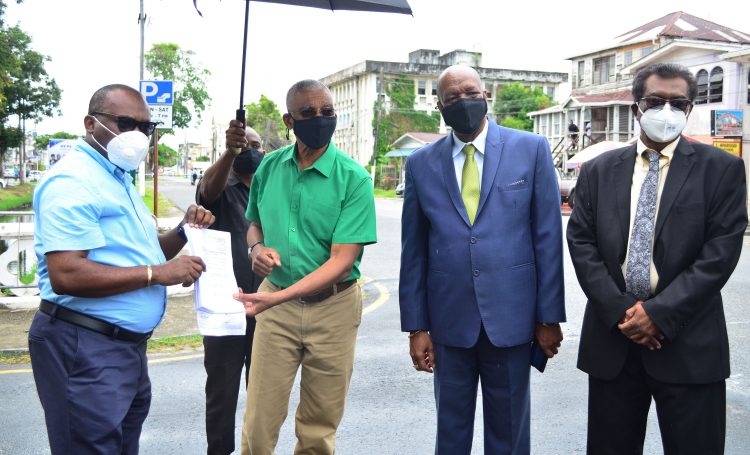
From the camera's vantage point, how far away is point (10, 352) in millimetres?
6656

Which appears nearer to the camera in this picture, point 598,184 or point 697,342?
point 697,342

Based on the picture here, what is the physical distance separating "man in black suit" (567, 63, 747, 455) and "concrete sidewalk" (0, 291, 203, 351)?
5337 mm

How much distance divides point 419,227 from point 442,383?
2.51ft

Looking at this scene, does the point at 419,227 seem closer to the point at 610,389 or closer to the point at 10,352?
the point at 610,389

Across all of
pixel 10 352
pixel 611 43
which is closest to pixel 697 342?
pixel 10 352

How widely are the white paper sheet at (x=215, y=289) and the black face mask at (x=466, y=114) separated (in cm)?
121

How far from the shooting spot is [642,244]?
122 inches

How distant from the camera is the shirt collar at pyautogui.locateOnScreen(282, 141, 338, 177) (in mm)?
3584

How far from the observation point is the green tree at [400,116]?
64812mm

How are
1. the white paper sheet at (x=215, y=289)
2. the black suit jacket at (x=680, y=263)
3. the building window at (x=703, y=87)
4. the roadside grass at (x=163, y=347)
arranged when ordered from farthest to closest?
the building window at (x=703, y=87) → the roadside grass at (x=163, y=347) → the white paper sheet at (x=215, y=289) → the black suit jacket at (x=680, y=263)

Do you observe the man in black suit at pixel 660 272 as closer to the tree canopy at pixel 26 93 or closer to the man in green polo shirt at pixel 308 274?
the man in green polo shirt at pixel 308 274

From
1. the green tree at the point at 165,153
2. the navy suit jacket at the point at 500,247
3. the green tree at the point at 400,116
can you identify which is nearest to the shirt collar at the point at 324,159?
the navy suit jacket at the point at 500,247

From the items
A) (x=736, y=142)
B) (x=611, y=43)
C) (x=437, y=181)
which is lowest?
(x=437, y=181)

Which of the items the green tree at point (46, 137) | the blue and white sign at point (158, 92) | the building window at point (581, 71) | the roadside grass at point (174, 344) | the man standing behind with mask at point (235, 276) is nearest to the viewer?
the man standing behind with mask at point (235, 276)
